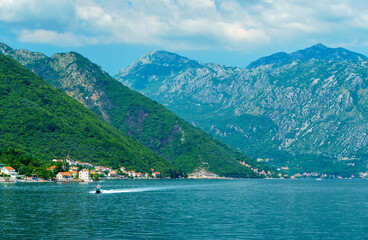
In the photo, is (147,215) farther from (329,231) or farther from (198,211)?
(329,231)

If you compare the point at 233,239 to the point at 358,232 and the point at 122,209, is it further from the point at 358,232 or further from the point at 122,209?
the point at 122,209

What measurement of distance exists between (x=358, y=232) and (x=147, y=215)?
47.0 metres

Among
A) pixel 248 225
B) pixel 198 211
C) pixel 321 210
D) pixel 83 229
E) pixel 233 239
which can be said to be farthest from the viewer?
pixel 321 210

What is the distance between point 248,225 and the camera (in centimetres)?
9762

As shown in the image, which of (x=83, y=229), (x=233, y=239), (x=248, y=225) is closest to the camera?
(x=233, y=239)

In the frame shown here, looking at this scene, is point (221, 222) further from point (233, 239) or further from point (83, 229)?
point (83, 229)

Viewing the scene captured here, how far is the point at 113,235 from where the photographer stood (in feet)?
269

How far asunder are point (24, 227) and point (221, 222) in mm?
39990

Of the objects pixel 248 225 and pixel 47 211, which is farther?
pixel 47 211

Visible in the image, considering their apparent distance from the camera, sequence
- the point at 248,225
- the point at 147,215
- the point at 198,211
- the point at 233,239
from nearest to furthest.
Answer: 1. the point at 233,239
2. the point at 248,225
3. the point at 147,215
4. the point at 198,211

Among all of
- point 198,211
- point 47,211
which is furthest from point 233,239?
point 47,211

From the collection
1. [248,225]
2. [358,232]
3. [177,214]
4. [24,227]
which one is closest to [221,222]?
[248,225]

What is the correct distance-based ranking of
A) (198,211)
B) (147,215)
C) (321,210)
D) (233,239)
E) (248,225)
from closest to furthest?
(233,239) → (248,225) → (147,215) → (198,211) → (321,210)

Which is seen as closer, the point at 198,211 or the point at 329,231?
the point at 329,231
